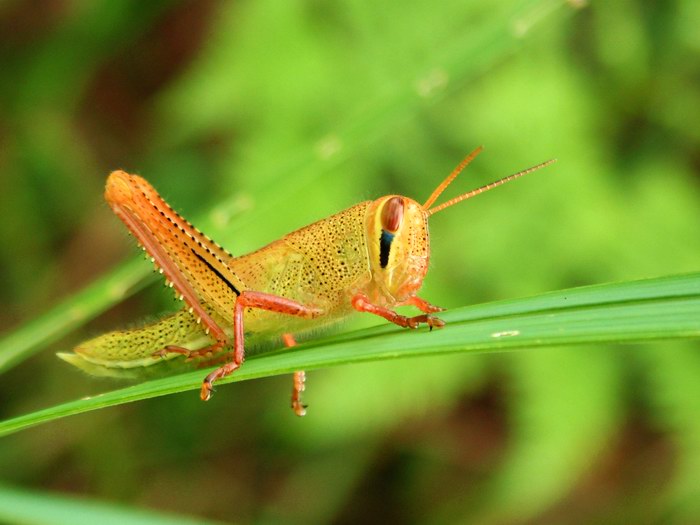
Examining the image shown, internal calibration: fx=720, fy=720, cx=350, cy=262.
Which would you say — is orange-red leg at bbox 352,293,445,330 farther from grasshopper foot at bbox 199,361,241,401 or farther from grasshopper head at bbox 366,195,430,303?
grasshopper foot at bbox 199,361,241,401

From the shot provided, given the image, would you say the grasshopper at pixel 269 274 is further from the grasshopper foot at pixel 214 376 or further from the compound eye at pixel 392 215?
the grasshopper foot at pixel 214 376

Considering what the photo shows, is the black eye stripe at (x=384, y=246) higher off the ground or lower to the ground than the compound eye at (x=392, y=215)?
lower

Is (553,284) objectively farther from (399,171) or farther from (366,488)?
(366,488)

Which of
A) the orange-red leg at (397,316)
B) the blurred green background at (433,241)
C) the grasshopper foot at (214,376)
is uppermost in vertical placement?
the blurred green background at (433,241)

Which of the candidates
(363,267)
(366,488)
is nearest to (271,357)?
(363,267)

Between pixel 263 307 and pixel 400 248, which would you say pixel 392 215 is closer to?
pixel 400 248

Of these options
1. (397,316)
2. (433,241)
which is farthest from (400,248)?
(433,241)

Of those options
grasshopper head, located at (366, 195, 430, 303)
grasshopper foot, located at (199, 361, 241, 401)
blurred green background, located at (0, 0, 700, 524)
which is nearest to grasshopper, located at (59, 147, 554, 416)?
grasshopper head, located at (366, 195, 430, 303)

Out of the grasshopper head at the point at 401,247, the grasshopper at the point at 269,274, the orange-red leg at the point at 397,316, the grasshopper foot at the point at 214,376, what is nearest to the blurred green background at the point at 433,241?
the grasshopper at the point at 269,274
